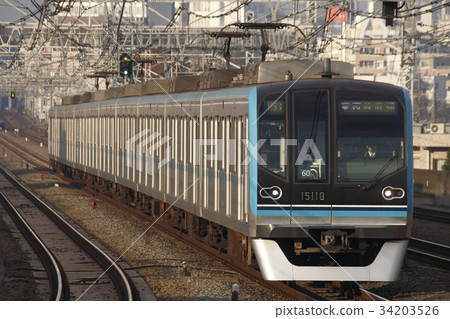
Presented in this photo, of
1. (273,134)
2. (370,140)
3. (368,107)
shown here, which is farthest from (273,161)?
(368,107)

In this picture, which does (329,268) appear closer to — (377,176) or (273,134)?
(377,176)

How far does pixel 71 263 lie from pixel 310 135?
21.4ft

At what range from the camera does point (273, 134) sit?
12516 mm

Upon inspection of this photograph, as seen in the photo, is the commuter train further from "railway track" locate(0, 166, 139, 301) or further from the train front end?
"railway track" locate(0, 166, 139, 301)

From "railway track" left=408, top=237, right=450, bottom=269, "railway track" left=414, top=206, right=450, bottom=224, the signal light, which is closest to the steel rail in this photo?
"railway track" left=408, top=237, right=450, bottom=269

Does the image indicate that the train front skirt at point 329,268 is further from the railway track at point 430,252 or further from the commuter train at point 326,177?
the railway track at point 430,252

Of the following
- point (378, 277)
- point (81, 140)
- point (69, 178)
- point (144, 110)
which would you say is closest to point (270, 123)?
point (378, 277)

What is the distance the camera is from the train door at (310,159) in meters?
12.4

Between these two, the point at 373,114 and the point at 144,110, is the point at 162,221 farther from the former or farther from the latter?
the point at 373,114

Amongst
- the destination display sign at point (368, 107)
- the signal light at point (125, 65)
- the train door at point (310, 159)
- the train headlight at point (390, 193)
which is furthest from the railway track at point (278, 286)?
the signal light at point (125, 65)

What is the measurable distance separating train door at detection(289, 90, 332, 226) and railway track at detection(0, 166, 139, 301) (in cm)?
283

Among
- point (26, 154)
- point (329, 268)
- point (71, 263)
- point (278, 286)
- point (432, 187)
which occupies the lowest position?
point (26, 154)

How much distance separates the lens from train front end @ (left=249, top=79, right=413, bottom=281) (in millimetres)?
12312

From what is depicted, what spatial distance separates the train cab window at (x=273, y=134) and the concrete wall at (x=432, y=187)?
18.9 meters
